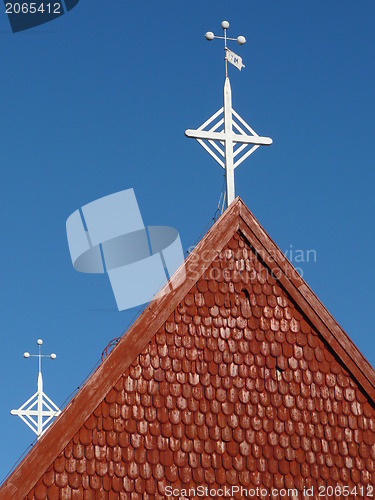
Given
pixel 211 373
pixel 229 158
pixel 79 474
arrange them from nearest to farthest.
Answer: pixel 79 474 < pixel 211 373 < pixel 229 158

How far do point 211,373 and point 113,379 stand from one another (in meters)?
1.75

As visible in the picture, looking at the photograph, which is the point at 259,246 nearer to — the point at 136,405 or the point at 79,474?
the point at 136,405

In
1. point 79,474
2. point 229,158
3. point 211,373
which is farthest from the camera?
point 229,158

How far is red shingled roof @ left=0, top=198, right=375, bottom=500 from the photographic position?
18194 millimetres

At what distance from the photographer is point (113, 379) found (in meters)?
18.6

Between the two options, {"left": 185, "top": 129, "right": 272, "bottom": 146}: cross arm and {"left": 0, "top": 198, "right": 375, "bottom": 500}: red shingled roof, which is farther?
{"left": 185, "top": 129, "right": 272, "bottom": 146}: cross arm

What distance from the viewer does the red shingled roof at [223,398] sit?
59.7 feet

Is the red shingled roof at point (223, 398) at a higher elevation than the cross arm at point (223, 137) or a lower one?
lower

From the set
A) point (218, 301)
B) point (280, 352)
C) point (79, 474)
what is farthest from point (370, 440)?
point (79, 474)

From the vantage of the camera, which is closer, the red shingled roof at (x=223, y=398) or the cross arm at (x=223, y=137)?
the red shingled roof at (x=223, y=398)

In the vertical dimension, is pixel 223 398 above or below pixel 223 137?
below

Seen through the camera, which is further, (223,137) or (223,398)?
(223,137)

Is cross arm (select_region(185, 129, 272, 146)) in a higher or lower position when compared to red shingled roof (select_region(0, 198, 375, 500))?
higher

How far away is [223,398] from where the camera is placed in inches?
758
